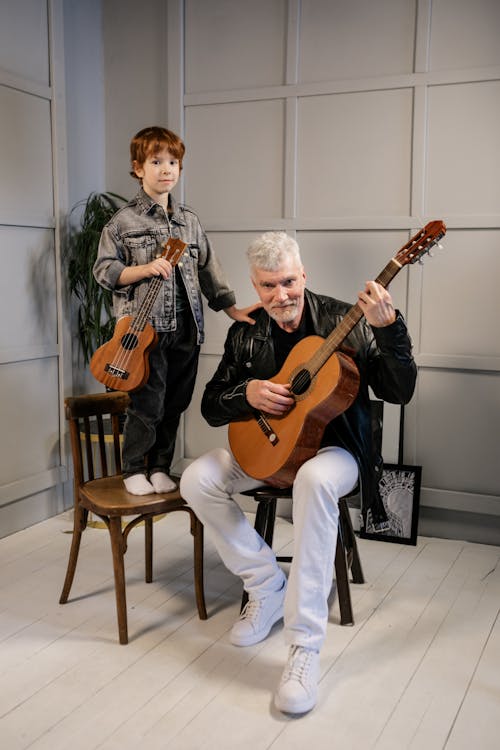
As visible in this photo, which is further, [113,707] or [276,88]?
[276,88]

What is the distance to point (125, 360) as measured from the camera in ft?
8.51

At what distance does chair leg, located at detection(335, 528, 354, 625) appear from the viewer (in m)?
2.41

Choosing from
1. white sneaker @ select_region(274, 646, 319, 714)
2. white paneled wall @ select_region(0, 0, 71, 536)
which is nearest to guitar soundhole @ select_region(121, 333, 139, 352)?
white paneled wall @ select_region(0, 0, 71, 536)

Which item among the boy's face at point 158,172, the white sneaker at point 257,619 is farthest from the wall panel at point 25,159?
the white sneaker at point 257,619

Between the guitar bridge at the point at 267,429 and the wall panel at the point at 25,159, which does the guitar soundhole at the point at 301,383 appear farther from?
the wall panel at the point at 25,159

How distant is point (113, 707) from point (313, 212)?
7.06ft

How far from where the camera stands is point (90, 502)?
2432mm

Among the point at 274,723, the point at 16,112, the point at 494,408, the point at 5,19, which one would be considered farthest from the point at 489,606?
the point at 5,19

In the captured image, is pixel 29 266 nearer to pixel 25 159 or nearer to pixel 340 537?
pixel 25 159

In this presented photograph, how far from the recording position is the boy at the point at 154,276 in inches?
104

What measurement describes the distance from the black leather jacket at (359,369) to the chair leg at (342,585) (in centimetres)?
16

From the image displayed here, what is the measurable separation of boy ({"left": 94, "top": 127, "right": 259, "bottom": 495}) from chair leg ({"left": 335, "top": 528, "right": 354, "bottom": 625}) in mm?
583

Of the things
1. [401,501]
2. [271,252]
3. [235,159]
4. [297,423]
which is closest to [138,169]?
[271,252]

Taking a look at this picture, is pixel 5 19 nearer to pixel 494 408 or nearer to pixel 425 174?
pixel 425 174
